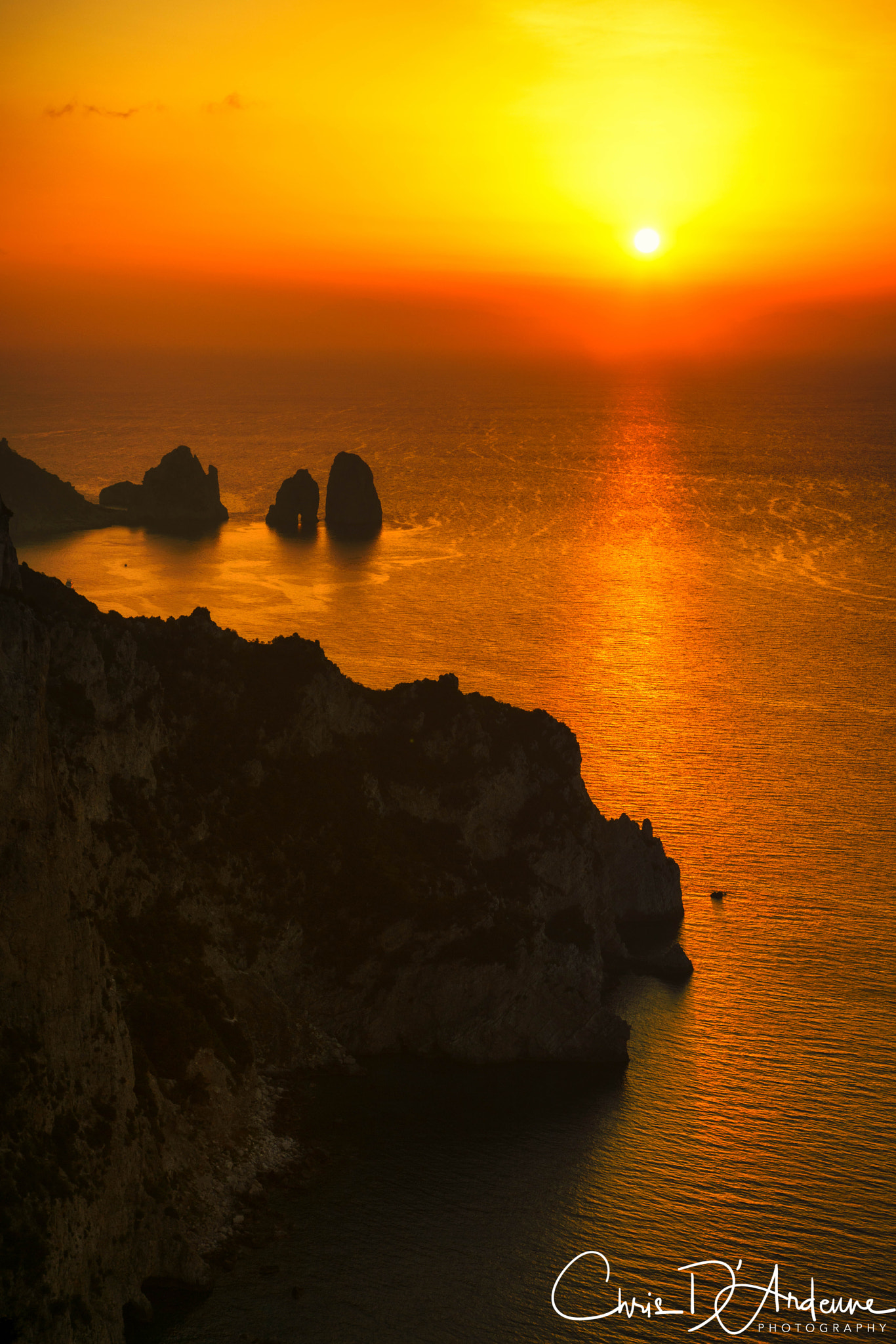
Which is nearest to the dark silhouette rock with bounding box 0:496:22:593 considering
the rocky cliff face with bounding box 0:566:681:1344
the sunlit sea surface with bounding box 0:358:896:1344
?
the rocky cliff face with bounding box 0:566:681:1344

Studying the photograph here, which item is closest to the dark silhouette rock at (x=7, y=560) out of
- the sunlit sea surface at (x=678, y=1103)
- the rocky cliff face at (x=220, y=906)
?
the rocky cliff face at (x=220, y=906)

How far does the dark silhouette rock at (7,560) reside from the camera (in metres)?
47.1

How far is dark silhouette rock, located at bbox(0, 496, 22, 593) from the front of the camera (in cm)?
4712

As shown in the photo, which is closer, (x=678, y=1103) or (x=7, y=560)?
(x=7, y=560)

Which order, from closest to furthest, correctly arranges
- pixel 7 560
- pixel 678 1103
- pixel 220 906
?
pixel 7 560, pixel 678 1103, pixel 220 906

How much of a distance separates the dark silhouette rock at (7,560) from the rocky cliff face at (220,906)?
101 centimetres

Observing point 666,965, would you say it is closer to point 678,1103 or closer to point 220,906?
point 678,1103

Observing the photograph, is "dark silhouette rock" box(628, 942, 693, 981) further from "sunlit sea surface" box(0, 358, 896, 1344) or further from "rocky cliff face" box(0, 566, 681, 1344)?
"rocky cliff face" box(0, 566, 681, 1344)

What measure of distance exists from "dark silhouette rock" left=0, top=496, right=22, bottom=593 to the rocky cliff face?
1.01 meters

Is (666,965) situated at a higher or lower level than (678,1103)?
higher

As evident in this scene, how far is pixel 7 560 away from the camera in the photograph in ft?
158

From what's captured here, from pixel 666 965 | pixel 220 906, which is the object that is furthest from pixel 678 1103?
pixel 220 906

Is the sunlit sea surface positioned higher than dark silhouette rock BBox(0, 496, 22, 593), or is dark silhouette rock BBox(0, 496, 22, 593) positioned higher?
dark silhouette rock BBox(0, 496, 22, 593)

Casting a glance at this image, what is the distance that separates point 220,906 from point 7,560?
20790 millimetres
